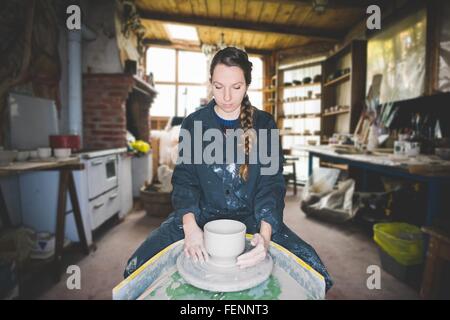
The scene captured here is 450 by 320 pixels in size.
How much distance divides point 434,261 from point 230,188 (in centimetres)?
163

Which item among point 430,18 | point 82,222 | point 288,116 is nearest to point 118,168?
point 82,222

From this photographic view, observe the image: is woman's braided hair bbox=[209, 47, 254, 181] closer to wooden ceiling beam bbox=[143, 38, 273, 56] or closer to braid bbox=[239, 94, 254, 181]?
braid bbox=[239, 94, 254, 181]

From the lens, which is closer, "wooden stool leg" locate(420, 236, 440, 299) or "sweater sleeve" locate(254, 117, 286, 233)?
"sweater sleeve" locate(254, 117, 286, 233)

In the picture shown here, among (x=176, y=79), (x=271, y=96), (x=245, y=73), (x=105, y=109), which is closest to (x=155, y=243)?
(x=245, y=73)

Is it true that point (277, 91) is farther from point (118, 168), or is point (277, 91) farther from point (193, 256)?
point (193, 256)

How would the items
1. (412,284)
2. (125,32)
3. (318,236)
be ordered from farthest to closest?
(125,32) → (318,236) → (412,284)

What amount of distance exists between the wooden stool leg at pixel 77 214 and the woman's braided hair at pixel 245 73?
1.81m

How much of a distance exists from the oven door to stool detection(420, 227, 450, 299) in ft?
9.87

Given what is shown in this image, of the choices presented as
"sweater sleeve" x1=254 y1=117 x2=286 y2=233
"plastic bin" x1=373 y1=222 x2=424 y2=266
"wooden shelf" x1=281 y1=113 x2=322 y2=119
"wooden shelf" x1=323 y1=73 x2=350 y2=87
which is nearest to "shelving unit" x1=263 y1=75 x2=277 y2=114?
"wooden shelf" x1=281 y1=113 x2=322 y2=119

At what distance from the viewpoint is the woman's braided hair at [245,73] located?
47.3 inches

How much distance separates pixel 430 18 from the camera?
2.92 meters

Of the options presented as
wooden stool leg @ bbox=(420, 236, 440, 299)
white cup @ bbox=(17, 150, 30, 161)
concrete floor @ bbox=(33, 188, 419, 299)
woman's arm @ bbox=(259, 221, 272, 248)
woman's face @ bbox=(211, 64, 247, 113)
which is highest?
woman's face @ bbox=(211, 64, 247, 113)

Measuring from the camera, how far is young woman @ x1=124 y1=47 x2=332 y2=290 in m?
1.17

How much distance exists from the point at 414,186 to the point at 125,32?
15.6 ft
